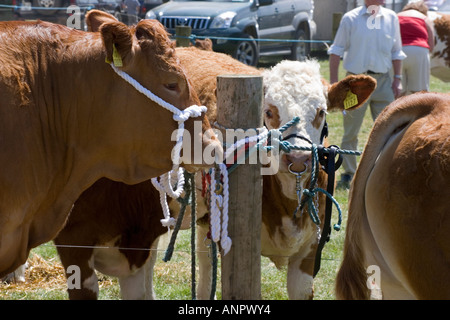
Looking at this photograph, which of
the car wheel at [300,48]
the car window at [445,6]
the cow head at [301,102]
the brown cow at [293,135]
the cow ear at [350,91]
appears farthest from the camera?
the car wheel at [300,48]

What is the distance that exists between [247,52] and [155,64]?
465 inches

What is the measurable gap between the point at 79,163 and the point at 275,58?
15.2 meters

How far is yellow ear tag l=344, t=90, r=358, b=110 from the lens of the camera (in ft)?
15.9

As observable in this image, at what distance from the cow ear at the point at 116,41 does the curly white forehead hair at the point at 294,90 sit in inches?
68.3

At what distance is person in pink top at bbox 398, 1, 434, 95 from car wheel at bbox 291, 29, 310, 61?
272 inches

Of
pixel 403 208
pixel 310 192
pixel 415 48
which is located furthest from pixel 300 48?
pixel 403 208

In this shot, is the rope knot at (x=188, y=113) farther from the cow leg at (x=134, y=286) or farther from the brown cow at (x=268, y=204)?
the cow leg at (x=134, y=286)

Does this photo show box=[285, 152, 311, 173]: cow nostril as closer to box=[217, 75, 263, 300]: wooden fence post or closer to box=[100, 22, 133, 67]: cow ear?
box=[217, 75, 263, 300]: wooden fence post

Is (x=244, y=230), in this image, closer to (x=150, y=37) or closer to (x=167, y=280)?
(x=150, y=37)

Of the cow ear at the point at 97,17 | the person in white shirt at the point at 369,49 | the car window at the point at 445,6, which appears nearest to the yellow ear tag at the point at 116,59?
the cow ear at the point at 97,17

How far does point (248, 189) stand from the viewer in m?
3.10

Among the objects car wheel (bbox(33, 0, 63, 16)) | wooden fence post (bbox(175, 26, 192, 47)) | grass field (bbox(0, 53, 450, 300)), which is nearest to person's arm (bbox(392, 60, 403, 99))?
grass field (bbox(0, 53, 450, 300))

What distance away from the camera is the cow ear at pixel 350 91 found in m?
4.78

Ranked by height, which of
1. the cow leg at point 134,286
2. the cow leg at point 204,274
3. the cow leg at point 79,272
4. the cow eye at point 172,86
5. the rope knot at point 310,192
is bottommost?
the cow leg at point 204,274
